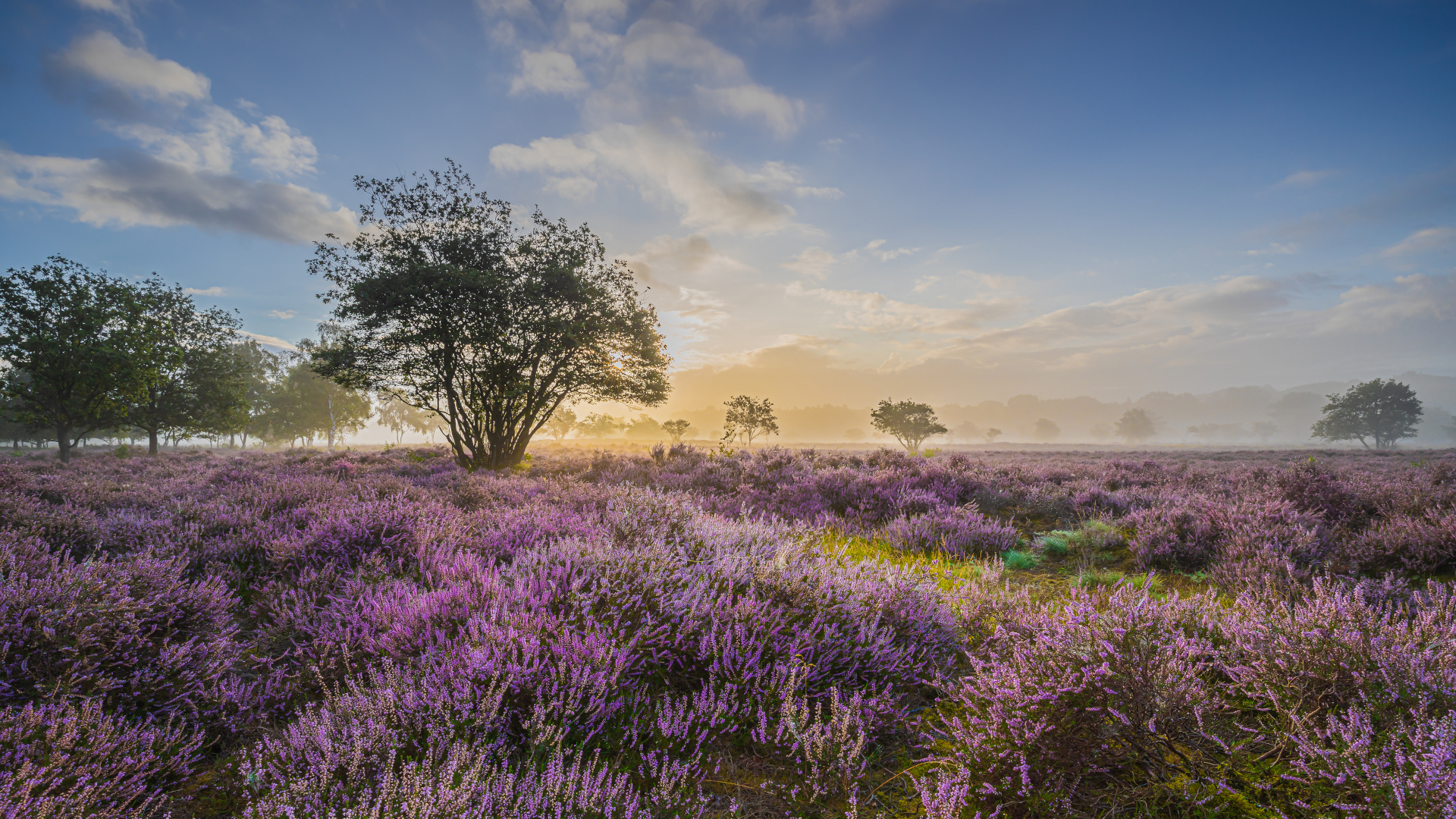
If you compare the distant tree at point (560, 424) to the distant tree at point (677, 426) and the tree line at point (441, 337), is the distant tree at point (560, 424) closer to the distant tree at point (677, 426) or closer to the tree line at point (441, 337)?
the distant tree at point (677, 426)

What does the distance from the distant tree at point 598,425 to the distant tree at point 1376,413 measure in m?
Result: 121

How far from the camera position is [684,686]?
2.80m

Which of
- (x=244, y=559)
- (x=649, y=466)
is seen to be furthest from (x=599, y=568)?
(x=649, y=466)

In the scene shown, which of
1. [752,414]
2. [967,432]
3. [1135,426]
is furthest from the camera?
[967,432]

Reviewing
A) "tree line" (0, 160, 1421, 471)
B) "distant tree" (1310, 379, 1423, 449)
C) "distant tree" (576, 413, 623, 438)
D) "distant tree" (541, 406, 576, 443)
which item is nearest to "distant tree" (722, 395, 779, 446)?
"tree line" (0, 160, 1421, 471)

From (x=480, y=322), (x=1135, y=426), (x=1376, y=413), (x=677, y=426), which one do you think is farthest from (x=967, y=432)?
(x=480, y=322)

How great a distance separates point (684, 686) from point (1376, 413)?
119838 millimetres

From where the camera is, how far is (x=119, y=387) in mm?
21250

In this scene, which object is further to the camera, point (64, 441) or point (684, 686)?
point (64, 441)

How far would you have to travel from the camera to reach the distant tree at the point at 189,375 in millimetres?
25484

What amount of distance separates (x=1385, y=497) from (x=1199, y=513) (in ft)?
8.56

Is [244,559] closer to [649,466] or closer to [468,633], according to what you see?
[468,633]

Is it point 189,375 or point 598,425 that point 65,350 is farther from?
point 598,425

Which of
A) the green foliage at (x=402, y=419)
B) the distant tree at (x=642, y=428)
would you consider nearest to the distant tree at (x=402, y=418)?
the green foliage at (x=402, y=419)
